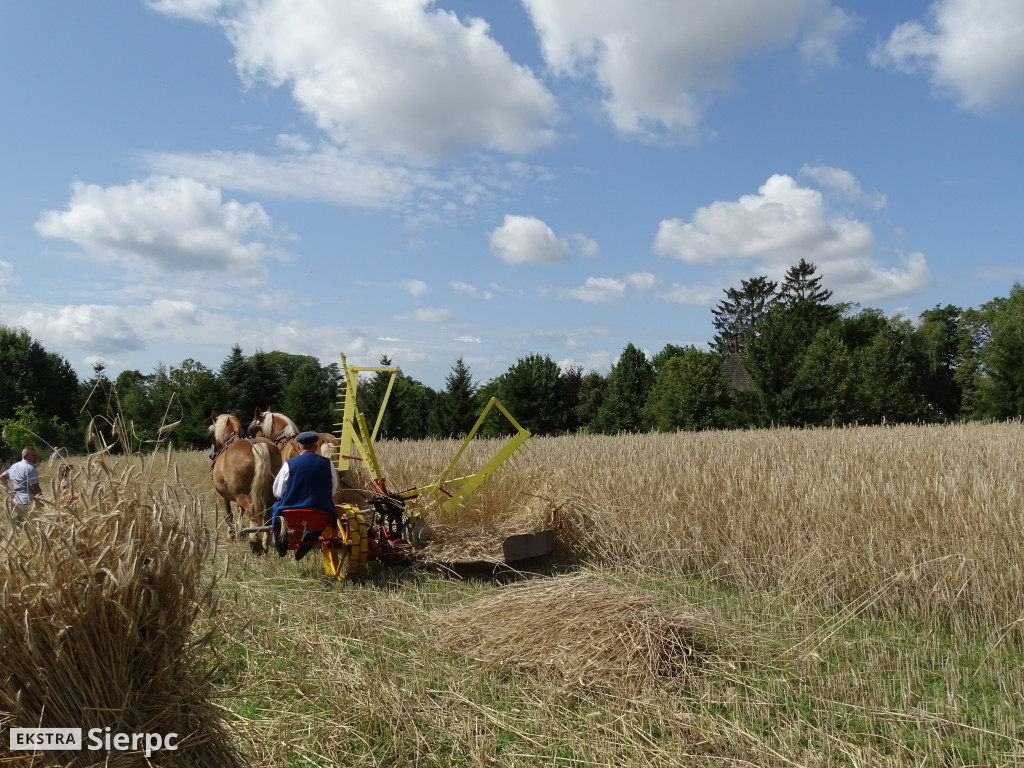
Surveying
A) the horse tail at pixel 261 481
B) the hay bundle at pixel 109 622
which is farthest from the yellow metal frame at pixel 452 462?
the hay bundle at pixel 109 622

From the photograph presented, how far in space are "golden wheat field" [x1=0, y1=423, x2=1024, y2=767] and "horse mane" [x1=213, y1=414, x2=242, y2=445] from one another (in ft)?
11.3

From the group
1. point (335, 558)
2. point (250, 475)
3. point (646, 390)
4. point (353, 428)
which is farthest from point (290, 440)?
point (646, 390)

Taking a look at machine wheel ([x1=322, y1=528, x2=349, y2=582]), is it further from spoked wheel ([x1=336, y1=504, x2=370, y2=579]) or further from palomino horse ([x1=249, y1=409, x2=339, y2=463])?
palomino horse ([x1=249, y1=409, x2=339, y2=463])

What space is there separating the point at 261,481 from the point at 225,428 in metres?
2.39

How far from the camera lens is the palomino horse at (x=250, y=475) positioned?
9.16 m

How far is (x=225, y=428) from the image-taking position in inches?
439

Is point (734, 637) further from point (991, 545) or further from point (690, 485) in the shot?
point (690, 485)

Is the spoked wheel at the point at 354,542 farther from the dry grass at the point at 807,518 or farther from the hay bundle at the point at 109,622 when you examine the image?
the hay bundle at the point at 109,622

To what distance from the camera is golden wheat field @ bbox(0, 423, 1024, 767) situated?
2.59 meters

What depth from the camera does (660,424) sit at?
1401 inches

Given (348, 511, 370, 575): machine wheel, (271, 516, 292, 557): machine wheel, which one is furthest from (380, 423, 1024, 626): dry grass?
(271, 516, 292, 557): machine wheel

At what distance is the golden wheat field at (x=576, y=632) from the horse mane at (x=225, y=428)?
3430mm

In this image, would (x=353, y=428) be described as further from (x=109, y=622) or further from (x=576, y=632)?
(x=109, y=622)

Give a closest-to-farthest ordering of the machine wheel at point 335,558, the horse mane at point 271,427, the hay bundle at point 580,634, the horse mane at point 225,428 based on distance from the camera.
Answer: the hay bundle at point 580,634 → the machine wheel at point 335,558 → the horse mane at point 225,428 → the horse mane at point 271,427
